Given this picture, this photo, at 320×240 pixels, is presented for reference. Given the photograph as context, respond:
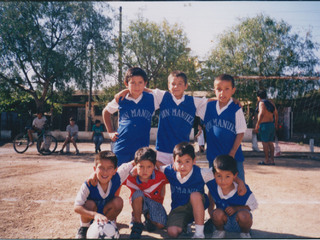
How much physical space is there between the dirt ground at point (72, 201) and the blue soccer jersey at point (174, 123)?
40.0 inches

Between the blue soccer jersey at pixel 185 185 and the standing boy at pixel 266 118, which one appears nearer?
the blue soccer jersey at pixel 185 185

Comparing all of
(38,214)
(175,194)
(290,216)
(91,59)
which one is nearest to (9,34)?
(91,59)

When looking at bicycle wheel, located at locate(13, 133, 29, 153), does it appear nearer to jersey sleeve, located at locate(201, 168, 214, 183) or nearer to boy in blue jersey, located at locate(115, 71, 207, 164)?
boy in blue jersey, located at locate(115, 71, 207, 164)

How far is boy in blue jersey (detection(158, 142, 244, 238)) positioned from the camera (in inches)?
105

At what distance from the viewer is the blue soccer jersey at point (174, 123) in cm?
324

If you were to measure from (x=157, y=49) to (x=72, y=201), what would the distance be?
14.2 meters

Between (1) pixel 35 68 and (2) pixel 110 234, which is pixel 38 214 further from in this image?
(1) pixel 35 68

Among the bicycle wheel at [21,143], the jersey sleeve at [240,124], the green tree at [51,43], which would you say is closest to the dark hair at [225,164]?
the jersey sleeve at [240,124]

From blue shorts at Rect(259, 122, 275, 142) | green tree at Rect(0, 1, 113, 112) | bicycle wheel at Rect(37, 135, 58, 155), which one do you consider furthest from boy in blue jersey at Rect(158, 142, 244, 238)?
green tree at Rect(0, 1, 113, 112)

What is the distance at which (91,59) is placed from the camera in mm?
13508

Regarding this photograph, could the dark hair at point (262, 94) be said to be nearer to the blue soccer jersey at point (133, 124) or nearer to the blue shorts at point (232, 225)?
the blue soccer jersey at point (133, 124)

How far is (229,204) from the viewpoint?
8.98 feet

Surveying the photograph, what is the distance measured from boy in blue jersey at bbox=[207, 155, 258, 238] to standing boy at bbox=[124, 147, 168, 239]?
24.3 inches

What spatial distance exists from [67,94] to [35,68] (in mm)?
2121
